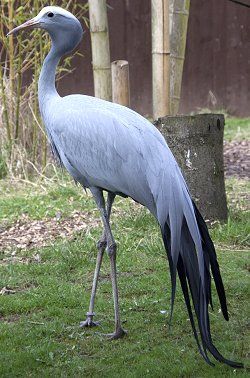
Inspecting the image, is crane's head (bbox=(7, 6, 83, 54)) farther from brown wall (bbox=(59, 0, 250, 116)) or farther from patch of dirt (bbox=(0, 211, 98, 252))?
brown wall (bbox=(59, 0, 250, 116))

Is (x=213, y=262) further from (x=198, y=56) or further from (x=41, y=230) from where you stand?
(x=198, y=56)

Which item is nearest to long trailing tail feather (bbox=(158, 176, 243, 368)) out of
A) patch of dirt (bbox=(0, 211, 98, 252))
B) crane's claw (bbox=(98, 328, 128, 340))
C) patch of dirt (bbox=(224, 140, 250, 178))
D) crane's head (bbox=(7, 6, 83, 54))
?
crane's claw (bbox=(98, 328, 128, 340))

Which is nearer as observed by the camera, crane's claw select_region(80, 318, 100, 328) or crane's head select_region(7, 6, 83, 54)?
crane's claw select_region(80, 318, 100, 328)

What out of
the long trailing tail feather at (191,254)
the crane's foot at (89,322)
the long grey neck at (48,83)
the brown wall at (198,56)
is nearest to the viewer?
the long trailing tail feather at (191,254)

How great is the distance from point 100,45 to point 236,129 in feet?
14.7

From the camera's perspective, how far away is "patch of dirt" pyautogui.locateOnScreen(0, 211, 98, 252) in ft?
21.3

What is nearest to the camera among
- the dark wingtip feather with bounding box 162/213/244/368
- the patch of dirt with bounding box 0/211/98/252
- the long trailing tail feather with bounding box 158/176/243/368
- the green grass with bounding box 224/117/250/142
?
the dark wingtip feather with bounding box 162/213/244/368

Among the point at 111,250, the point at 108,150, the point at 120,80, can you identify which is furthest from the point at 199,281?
the point at 120,80

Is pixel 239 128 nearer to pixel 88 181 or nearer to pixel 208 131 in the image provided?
pixel 208 131

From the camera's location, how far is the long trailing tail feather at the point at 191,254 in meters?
4.17

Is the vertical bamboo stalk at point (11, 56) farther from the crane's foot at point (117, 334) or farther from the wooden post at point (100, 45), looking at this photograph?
the crane's foot at point (117, 334)

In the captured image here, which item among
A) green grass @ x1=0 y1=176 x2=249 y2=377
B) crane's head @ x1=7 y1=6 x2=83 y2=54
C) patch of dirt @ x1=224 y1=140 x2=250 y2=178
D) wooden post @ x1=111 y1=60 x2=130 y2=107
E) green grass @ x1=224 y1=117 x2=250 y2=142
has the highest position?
crane's head @ x1=7 y1=6 x2=83 y2=54

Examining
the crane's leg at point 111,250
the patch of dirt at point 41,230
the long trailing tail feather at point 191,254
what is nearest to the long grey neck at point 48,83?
the crane's leg at point 111,250

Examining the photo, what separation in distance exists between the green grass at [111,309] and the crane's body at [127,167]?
158 mm
